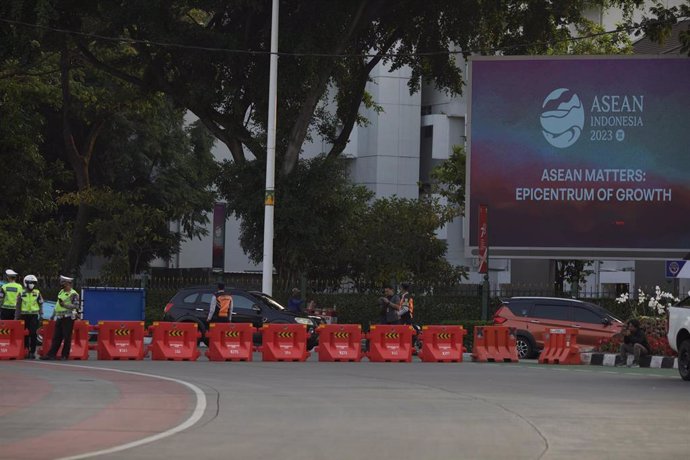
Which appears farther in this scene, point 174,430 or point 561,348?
point 561,348

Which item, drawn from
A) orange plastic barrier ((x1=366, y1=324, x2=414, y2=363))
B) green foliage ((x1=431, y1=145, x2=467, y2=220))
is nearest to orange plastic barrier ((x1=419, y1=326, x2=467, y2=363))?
orange plastic barrier ((x1=366, y1=324, x2=414, y2=363))

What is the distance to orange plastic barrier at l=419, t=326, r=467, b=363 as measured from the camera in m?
27.8

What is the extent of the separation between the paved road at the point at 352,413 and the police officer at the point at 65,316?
2.30 m

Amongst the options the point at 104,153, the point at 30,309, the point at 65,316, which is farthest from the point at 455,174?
the point at 65,316

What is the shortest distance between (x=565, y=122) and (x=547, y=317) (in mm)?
6577

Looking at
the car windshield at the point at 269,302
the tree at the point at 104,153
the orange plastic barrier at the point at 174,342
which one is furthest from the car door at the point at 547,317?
the tree at the point at 104,153

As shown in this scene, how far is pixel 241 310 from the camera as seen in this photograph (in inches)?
1224

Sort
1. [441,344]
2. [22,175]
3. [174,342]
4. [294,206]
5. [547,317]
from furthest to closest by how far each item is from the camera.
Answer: [22,175], [294,206], [547,317], [441,344], [174,342]

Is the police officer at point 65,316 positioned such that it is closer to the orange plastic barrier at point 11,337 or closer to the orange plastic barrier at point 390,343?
the orange plastic barrier at point 11,337

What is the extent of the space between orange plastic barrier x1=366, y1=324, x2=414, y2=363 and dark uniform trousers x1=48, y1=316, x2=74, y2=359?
6293 mm

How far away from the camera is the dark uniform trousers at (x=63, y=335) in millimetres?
25828

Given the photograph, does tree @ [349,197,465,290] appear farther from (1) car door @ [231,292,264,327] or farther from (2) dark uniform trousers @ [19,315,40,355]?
(2) dark uniform trousers @ [19,315,40,355]

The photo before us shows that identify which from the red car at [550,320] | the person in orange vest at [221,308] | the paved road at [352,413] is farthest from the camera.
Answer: the red car at [550,320]

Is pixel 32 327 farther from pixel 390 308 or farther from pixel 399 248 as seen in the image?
pixel 399 248
